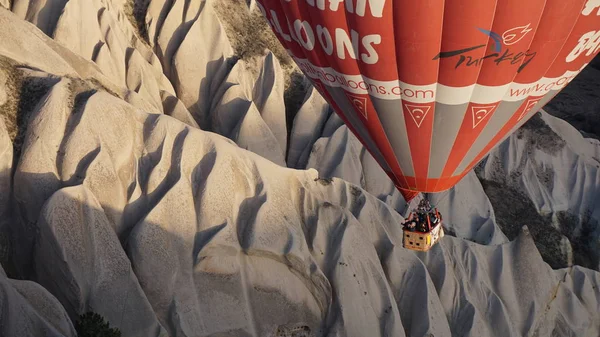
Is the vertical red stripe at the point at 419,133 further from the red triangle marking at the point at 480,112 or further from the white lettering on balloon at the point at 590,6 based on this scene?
the white lettering on balloon at the point at 590,6

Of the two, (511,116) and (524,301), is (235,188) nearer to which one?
(511,116)

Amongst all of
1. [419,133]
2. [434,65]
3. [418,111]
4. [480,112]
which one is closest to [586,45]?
[480,112]

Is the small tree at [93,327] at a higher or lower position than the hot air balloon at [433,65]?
lower

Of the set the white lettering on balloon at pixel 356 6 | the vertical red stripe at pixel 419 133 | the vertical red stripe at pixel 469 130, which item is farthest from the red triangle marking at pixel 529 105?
the white lettering on balloon at pixel 356 6

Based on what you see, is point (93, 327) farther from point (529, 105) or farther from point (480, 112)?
point (529, 105)

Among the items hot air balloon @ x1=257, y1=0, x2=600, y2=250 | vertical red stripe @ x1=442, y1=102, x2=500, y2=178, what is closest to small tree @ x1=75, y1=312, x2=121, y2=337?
hot air balloon @ x1=257, y1=0, x2=600, y2=250
